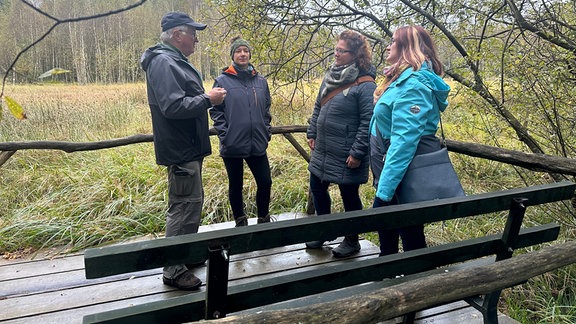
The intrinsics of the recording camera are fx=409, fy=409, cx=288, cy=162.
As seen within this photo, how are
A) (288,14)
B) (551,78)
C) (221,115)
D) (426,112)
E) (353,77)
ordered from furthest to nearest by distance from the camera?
(288,14) < (551,78) < (221,115) < (353,77) < (426,112)

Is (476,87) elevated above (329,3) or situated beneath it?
situated beneath

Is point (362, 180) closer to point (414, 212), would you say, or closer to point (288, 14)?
point (414, 212)

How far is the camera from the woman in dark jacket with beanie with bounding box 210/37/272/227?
2.96 m

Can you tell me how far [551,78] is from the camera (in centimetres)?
346

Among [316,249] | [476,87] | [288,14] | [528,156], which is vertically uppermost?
[288,14]

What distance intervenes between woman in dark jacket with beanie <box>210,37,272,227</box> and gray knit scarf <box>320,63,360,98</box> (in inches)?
22.6

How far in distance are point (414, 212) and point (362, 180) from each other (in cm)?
116

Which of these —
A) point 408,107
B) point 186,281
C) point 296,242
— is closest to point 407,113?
point 408,107

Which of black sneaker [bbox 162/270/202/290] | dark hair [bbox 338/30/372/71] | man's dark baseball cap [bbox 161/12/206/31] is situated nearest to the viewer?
man's dark baseball cap [bbox 161/12/206/31]

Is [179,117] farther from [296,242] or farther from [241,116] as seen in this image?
[296,242]

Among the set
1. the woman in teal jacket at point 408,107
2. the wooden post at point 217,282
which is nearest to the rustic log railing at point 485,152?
the woman in teal jacket at point 408,107

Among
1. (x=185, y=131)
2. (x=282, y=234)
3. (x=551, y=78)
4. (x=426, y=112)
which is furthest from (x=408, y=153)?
(x=551, y=78)

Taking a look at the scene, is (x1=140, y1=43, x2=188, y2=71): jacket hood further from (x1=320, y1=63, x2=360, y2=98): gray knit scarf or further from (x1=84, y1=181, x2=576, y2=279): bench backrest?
(x1=84, y1=181, x2=576, y2=279): bench backrest

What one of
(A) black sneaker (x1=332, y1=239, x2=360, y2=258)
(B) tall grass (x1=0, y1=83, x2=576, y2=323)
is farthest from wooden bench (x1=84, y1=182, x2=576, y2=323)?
(B) tall grass (x1=0, y1=83, x2=576, y2=323)
